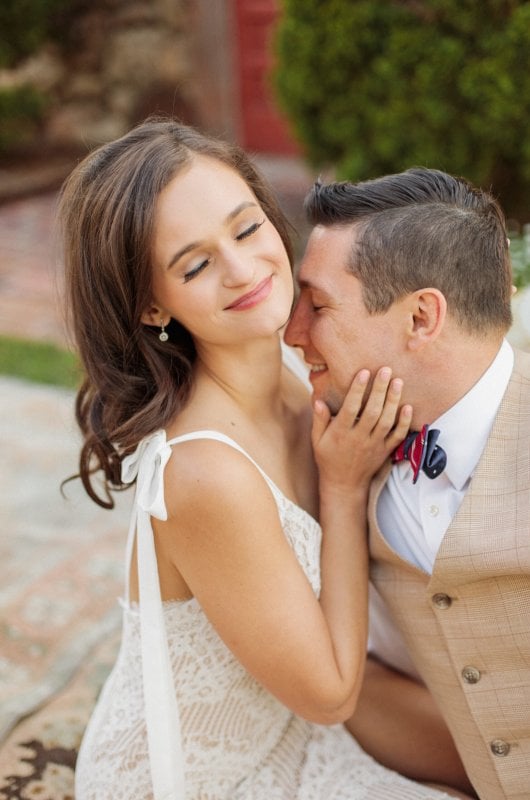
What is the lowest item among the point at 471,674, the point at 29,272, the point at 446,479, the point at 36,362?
the point at 29,272

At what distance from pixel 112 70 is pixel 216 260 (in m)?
9.27

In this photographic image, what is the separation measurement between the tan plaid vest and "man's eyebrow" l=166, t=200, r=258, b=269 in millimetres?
733

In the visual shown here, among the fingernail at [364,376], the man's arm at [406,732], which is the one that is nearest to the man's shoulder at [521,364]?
the fingernail at [364,376]

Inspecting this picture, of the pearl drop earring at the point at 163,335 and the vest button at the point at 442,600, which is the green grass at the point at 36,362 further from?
the vest button at the point at 442,600

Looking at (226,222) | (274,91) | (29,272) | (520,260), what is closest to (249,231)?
(226,222)

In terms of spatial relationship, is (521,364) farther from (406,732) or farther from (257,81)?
(257,81)

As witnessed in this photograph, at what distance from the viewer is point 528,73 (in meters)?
5.23

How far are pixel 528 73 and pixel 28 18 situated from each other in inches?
255

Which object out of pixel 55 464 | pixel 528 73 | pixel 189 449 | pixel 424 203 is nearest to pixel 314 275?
pixel 424 203

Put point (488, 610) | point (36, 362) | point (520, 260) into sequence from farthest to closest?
point (36, 362)
point (520, 260)
point (488, 610)

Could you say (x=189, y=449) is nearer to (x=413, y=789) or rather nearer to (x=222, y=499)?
(x=222, y=499)

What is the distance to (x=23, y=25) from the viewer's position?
381 inches

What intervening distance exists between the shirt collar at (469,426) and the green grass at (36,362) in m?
3.98

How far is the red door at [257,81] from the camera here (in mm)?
9914
